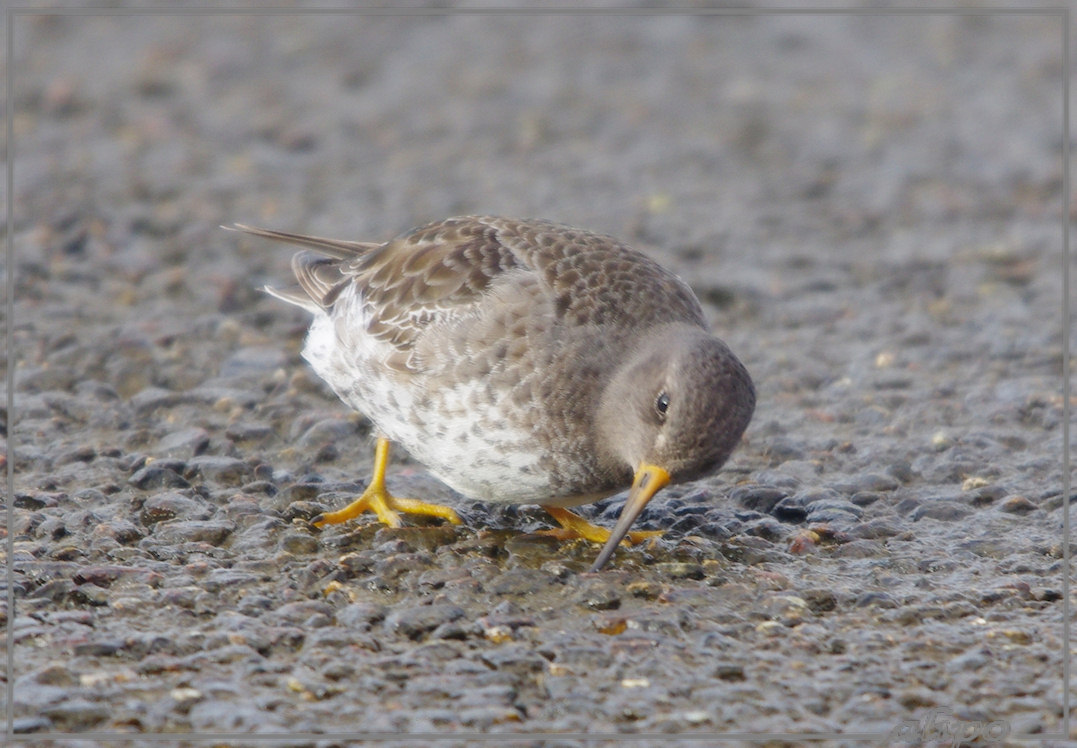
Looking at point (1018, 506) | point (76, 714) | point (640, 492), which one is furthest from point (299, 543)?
point (1018, 506)

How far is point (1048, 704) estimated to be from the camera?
212 inches

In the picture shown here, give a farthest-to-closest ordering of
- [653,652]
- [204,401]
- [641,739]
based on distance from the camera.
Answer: [204,401] < [653,652] < [641,739]

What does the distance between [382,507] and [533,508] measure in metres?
0.85

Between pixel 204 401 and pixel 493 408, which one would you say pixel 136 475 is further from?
pixel 493 408

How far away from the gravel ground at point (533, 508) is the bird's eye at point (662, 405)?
0.88 meters

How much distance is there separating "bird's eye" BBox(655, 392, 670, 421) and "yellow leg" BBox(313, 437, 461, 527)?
1.51m

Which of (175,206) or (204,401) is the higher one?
(175,206)

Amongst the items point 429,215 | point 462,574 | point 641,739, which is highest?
point 429,215

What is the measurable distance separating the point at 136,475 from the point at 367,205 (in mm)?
4628

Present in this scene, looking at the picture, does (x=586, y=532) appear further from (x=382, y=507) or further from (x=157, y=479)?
(x=157, y=479)

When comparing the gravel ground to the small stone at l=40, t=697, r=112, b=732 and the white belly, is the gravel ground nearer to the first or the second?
the small stone at l=40, t=697, r=112, b=732

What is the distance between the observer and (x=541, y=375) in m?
6.37

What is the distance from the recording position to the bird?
6.04m

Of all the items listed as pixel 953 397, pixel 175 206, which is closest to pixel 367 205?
pixel 175 206
